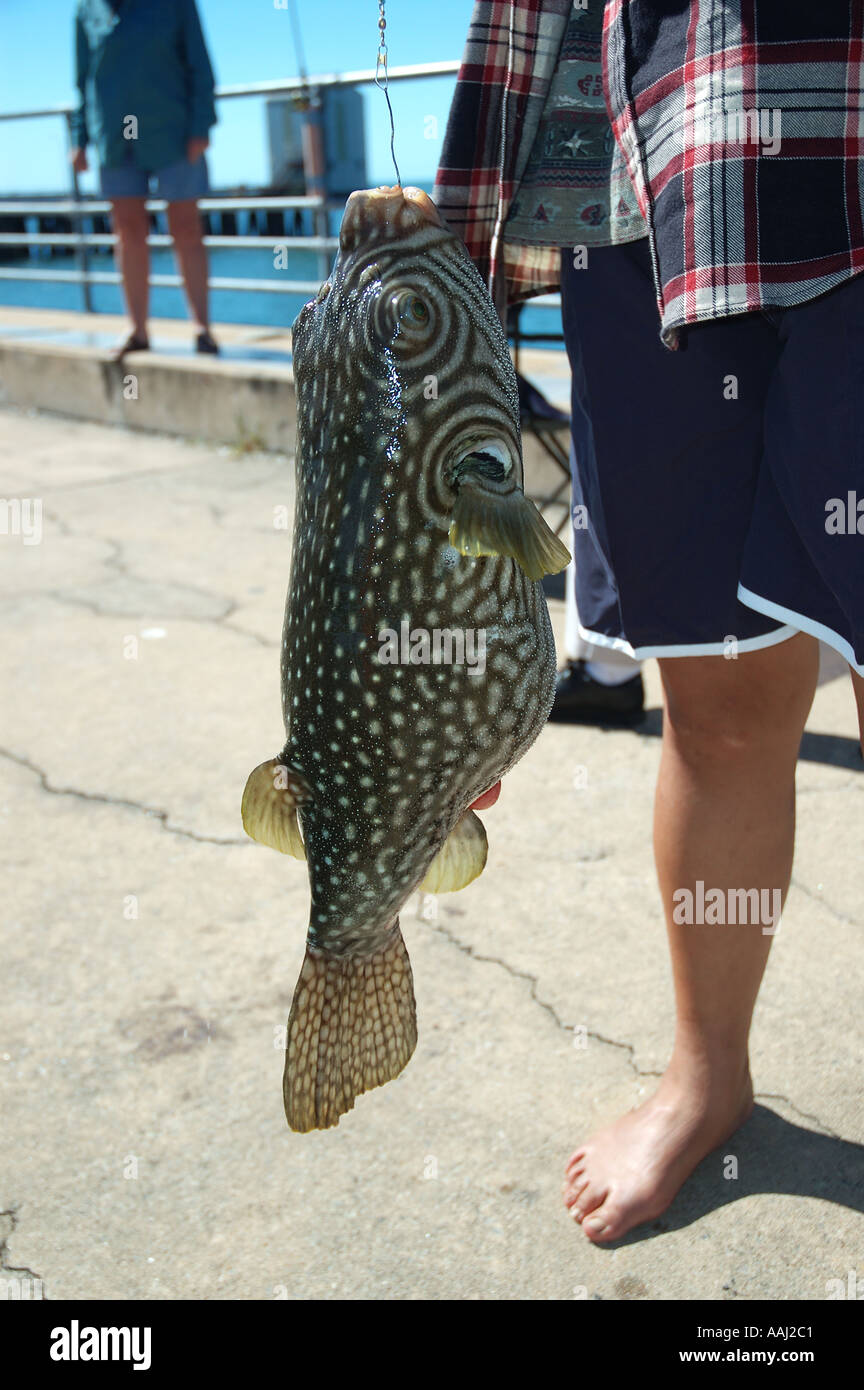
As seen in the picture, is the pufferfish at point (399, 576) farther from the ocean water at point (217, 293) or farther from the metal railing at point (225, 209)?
the metal railing at point (225, 209)

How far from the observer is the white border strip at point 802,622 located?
140 centimetres

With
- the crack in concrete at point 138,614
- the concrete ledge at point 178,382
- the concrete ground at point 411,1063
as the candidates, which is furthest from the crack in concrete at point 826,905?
the concrete ledge at point 178,382

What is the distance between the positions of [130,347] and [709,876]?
6453 mm

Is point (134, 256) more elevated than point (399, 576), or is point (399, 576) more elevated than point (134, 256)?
point (134, 256)

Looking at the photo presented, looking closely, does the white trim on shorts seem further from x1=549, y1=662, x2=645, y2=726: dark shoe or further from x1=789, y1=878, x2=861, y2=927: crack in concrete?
x1=549, y1=662, x2=645, y2=726: dark shoe

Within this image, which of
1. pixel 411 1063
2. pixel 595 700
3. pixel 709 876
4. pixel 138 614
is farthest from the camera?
pixel 138 614

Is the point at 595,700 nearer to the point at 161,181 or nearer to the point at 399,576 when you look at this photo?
the point at 399,576

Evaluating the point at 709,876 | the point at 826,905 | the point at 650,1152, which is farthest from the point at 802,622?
the point at 826,905

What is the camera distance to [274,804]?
104cm

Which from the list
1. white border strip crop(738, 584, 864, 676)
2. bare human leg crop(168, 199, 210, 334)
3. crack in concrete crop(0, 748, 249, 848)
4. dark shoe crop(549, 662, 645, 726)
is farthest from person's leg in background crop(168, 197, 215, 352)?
white border strip crop(738, 584, 864, 676)

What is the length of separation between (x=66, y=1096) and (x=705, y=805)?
122 centimetres

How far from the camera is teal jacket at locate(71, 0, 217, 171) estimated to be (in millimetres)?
6262

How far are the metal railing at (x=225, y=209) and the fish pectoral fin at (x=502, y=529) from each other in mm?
4690
